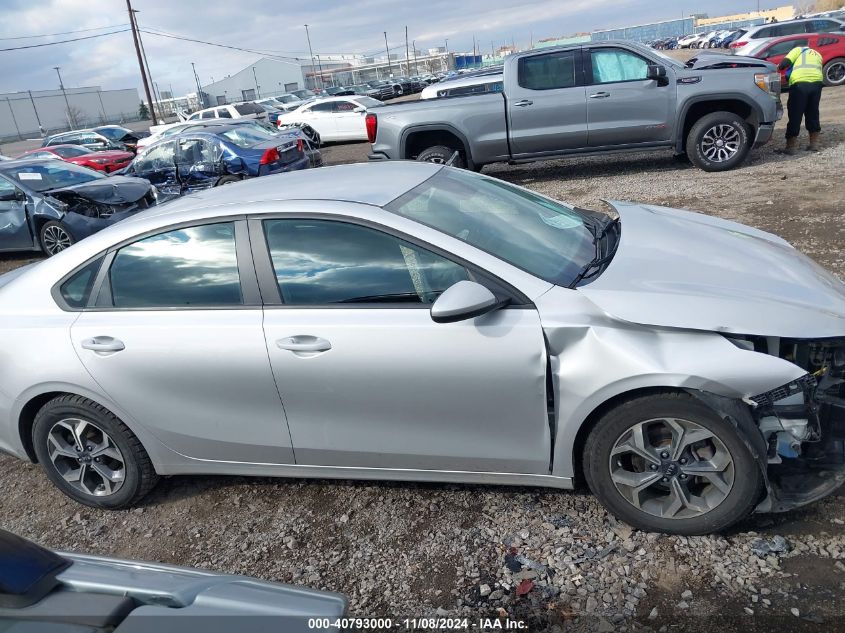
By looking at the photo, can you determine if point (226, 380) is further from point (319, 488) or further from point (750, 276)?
point (750, 276)

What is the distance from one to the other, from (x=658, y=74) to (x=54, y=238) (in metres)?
8.85

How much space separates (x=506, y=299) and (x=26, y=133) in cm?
7672

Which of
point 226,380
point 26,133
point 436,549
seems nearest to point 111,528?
point 226,380

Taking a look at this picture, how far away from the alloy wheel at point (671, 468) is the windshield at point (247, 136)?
33.7ft

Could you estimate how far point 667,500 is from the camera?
9.14 feet

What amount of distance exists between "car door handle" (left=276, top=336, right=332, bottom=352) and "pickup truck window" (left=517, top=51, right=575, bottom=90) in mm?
8223

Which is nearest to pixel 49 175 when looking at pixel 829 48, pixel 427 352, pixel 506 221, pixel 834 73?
pixel 506 221

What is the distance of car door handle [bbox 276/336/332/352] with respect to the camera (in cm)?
288

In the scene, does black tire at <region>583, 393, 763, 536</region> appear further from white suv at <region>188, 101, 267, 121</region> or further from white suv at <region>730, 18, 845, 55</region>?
white suv at <region>188, 101, 267, 121</region>

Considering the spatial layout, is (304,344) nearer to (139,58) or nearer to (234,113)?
(234,113)

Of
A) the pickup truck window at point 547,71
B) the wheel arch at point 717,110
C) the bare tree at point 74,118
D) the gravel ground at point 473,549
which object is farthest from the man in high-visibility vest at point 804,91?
the bare tree at point 74,118

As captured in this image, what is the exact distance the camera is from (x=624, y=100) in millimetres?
9586

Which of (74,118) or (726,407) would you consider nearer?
(726,407)

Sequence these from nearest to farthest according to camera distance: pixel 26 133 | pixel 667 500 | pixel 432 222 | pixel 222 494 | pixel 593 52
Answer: pixel 667 500, pixel 432 222, pixel 222 494, pixel 593 52, pixel 26 133
